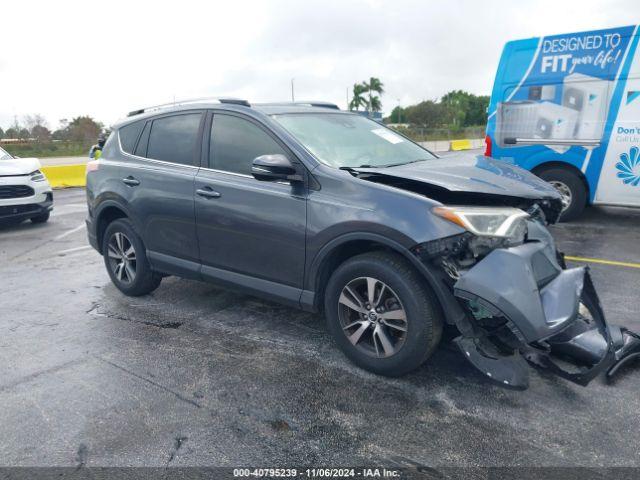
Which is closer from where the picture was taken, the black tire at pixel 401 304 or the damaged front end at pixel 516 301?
the damaged front end at pixel 516 301

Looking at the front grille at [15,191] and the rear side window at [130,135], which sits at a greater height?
the rear side window at [130,135]

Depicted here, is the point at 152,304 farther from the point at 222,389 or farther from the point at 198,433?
the point at 198,433

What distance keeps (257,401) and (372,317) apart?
88 centimetres

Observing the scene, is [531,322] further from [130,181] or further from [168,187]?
[130,181]

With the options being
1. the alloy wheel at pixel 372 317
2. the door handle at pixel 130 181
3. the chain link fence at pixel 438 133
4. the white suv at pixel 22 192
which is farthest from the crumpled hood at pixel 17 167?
the chain link fence at pixel 438 133

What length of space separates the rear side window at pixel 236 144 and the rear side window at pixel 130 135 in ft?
3.79

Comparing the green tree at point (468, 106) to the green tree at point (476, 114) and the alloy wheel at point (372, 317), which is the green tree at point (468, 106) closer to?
the green tree at point (476, 114)

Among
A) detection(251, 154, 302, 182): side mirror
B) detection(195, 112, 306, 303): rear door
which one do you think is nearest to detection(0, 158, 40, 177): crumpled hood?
detection(195, 112, 306, 303): rear door

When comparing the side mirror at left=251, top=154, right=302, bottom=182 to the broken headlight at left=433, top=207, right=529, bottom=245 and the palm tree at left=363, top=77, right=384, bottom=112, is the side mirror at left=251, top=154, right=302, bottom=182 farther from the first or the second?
the palm tree at left=363, top=77, right=384, bottom=112

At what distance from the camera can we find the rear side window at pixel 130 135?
4816 mm

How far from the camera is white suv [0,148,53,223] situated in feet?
27.8

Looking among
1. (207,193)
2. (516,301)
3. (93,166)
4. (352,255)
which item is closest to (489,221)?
(516,301)

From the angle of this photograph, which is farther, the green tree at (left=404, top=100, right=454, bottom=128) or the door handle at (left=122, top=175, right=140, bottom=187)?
the green tree at (left=404, top=100, right=454, bottom=128)

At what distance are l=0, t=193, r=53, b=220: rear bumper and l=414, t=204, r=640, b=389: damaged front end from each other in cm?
813
